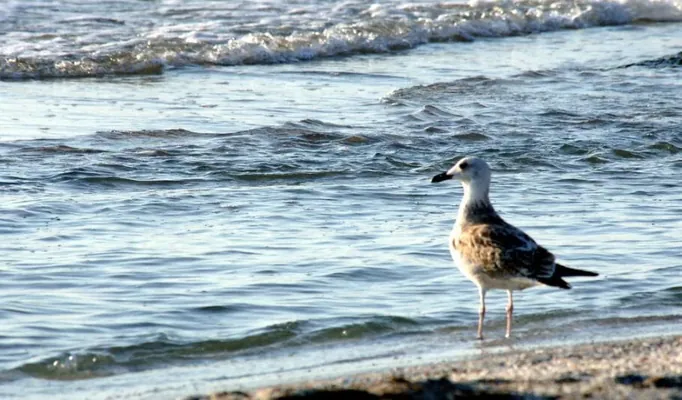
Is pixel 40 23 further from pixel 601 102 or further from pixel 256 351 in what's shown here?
pixel 256 351

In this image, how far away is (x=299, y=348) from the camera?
6512 mm

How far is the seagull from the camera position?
6.57m

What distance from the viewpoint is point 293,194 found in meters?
9.96

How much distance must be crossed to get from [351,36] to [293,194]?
9726 millimetres

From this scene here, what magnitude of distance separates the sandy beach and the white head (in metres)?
1.19

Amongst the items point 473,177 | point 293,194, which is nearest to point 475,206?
point 473,177

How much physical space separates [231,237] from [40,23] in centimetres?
1140

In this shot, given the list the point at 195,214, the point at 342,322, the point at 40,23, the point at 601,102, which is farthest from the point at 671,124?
the point at 40,23

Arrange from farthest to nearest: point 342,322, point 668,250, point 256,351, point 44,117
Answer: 1. point 44,117
2. point 668,250
3. point 342,322
4. point 256,351

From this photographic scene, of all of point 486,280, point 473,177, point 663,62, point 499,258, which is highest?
point 473,177

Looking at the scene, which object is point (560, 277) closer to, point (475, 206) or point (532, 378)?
point (475, 206)

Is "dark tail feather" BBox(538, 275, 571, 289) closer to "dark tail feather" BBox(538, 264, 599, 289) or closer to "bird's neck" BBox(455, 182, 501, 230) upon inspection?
"dark tail feather" BBox(538, 264, 599, 289)

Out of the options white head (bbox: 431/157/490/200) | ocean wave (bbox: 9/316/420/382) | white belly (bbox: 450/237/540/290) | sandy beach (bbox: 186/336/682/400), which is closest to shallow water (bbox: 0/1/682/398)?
ocean wave (bbox: 9/316/420/382)

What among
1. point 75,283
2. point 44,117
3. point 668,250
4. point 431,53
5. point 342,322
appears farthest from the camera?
point 431,53
